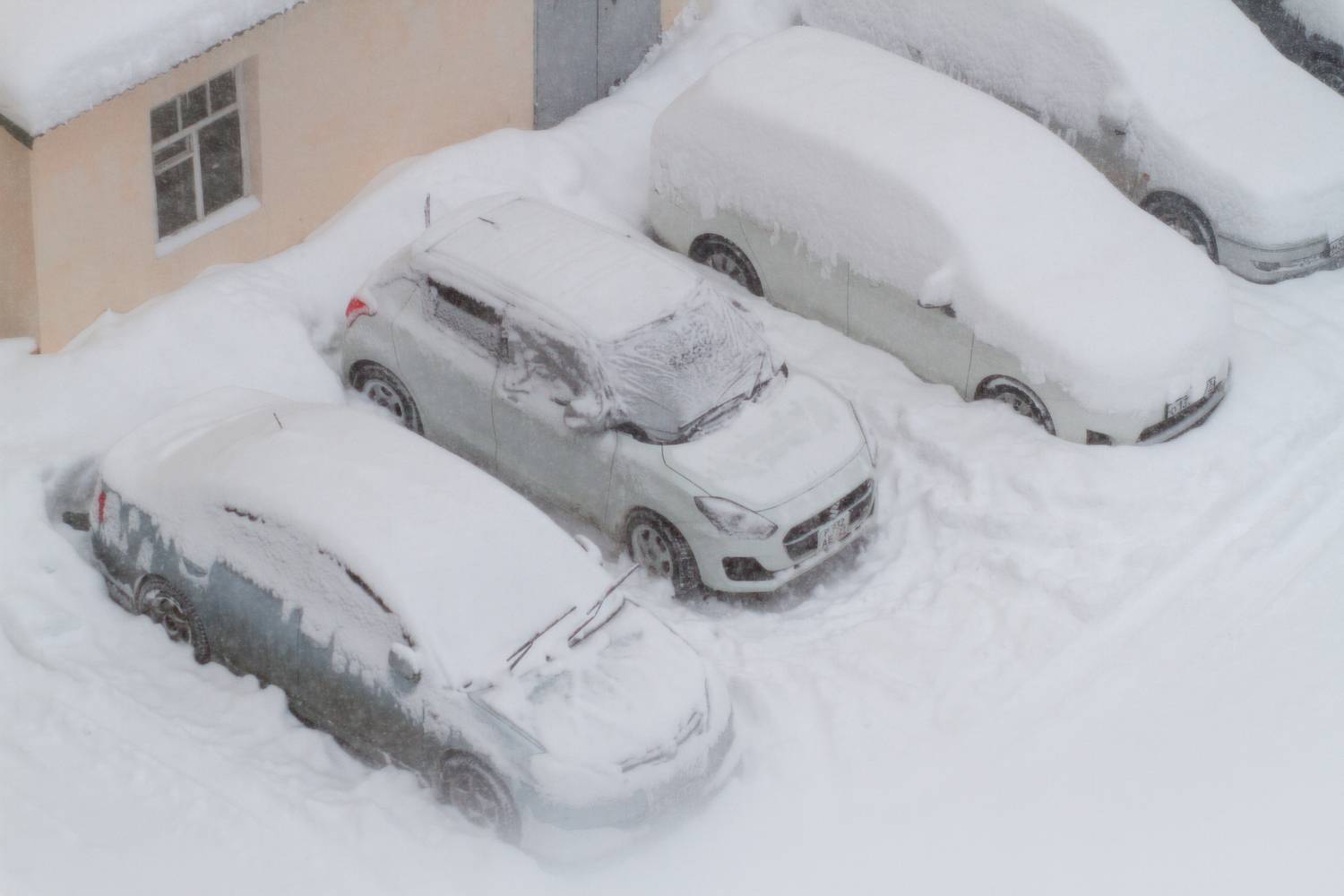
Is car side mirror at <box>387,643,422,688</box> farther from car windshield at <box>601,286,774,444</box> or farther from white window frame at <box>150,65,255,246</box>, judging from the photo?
white window frame at <box>150,65,255,246</box>

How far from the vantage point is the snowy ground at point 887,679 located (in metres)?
7.96

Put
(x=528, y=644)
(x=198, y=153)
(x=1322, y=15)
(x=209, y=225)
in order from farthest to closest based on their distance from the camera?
(x=1322, y=15) < (x=209, y=225) < (x=198, y=153) < (x=528, y=644)

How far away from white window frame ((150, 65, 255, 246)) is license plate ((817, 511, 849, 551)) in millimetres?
4795

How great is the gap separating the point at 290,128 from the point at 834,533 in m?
4.93

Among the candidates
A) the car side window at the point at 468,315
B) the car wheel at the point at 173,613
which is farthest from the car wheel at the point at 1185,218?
the car wheel at the point at 173,613

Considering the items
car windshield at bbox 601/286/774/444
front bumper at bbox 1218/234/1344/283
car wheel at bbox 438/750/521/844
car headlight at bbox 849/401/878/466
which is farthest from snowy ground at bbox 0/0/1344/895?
car windshield at bbox 601/286/774/444

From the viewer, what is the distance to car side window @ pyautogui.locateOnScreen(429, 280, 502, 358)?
10.2 metres

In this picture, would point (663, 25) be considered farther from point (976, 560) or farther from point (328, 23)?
point (976, 560)

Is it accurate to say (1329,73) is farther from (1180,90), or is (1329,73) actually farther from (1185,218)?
(1185,218)

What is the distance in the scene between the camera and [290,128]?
11.5m

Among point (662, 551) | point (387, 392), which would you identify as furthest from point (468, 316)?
point (662, 551)

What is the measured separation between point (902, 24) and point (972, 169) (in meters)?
3.24

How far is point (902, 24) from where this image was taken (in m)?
14.2

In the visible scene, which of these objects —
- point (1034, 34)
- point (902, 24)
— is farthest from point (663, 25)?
point (1034, 34)
